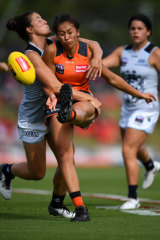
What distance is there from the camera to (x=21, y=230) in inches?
212

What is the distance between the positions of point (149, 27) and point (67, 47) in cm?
259

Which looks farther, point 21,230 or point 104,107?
point 104,107

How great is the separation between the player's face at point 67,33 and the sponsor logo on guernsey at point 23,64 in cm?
52

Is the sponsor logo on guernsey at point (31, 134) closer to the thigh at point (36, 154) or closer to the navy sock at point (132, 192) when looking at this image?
the thigh at point (36, 154)

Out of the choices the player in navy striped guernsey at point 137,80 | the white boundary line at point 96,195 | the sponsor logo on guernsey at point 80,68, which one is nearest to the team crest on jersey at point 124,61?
the player in navy striped guernsey at point 137,80

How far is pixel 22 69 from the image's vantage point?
6.16 m

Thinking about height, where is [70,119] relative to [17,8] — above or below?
above

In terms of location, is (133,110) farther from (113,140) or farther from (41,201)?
(113,140)

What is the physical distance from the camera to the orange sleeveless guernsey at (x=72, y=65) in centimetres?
653

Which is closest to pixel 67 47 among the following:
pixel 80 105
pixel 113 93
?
pixel 80 105

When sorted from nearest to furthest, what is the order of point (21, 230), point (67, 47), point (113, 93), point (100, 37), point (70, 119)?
point (21, 230), point (70, 119), point (67, 47), point (113, 93), point (100, 37)

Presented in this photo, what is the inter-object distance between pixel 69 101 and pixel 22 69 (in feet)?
2.05

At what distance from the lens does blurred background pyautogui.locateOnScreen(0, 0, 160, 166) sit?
845 inches

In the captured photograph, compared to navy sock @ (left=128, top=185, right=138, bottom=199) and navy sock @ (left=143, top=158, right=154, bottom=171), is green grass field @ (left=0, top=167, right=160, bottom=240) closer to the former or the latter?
navy sock @ (left=128, top=185, right=138, bottom=199)
